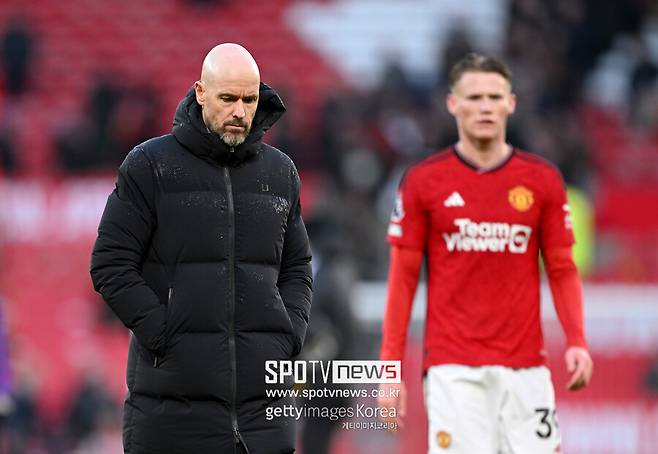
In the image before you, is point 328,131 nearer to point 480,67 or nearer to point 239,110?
point 480,67

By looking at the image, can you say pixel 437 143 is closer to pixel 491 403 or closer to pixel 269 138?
pixel 269 138

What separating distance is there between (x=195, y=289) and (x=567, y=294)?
7.08 feet

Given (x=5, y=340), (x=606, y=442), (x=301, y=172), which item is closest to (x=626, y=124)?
(x=301, y=172)

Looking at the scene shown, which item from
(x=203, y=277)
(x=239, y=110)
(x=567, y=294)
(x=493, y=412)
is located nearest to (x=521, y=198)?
(x=567, y=294)

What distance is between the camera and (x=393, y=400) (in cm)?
598

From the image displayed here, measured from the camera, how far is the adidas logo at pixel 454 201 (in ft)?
20.6

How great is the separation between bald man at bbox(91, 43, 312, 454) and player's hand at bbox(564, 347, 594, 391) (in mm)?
1634

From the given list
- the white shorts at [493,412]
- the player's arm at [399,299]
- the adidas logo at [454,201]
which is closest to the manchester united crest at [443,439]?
the white shorts at [493,412]

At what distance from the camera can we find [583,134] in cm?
1780

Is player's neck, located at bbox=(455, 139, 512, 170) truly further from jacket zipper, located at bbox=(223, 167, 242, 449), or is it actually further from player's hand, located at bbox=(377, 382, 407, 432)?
jacket zipper, located at bbox=(223, 167, 242, 449)

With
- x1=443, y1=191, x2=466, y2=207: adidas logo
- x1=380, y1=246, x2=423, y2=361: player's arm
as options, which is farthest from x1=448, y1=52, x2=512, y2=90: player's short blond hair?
x1=380, y1=246, x2=423, y2=361: player's arm

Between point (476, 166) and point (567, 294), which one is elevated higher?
point (476, 166)

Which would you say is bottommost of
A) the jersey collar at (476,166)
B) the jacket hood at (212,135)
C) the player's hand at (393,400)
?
the player's hand at (393,400)

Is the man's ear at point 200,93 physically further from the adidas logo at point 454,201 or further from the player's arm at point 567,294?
the player's arm at point 567,294
